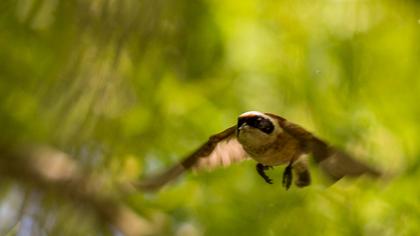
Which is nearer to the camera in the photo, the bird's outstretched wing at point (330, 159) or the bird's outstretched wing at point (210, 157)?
the bird's outstretched wing at point (330, 159)

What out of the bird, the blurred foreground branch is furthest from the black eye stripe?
the blurred foreground branch

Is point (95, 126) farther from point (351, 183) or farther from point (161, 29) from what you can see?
point (351, 183)

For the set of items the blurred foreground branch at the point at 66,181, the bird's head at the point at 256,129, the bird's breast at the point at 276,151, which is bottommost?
the blurred foreground branch at the point at 66,181

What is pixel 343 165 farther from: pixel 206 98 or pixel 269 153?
pixel 206 98

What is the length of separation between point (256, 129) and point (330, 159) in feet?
0.29

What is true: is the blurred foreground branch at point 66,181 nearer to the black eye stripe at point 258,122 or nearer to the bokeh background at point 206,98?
the bokeh background at point 206,98

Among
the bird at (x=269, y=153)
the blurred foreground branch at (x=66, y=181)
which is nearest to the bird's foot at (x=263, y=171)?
the bird at (x=269, y=153)

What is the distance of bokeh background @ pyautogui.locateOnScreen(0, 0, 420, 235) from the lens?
1042mm

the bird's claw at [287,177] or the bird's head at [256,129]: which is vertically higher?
the bird's head at [256,129]

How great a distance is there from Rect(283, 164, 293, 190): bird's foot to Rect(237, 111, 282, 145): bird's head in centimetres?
5

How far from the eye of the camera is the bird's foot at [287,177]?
3.26 feet

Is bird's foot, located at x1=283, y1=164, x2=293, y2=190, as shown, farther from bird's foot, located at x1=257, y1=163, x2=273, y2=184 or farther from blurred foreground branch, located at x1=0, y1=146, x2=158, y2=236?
blurred foreground branch, located at x1=0, y1=146, x2=158, y2=236

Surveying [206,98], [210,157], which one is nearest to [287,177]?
[210,157]

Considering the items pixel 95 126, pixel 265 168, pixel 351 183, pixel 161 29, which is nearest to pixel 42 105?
pixel 95 126
